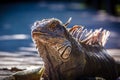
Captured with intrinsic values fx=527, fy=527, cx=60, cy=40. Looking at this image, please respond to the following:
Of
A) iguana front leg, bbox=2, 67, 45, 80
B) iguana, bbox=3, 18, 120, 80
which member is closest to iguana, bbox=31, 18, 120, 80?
iguana, bbox=3, 18, 120, 80

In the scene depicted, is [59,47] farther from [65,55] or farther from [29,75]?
[29,75]

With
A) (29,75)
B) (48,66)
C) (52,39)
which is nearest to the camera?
(52,39)

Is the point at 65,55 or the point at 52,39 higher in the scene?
the point at 52,39

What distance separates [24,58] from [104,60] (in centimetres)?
364

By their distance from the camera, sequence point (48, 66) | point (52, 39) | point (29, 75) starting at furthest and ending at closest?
point (48, 66), point (29, 75), point (52, 39)

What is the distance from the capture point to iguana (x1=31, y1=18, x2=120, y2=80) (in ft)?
17.1

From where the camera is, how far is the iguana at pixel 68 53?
5207 millimetres

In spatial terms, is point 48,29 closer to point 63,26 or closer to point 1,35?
point 63,26

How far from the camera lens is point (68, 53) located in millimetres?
5441

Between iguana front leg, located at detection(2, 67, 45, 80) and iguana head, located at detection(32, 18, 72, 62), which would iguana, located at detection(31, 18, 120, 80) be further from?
iguana front leg, located at detection(2, 67, 45, 80)

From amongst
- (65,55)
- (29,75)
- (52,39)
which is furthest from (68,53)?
(29,75)

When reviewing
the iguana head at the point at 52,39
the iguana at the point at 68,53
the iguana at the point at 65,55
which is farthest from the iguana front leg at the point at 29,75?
the iguana head at the point at 52,39

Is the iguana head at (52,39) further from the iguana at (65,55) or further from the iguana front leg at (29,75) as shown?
the iguana front leg at (29,75)

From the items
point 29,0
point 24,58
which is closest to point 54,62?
point 24,58
